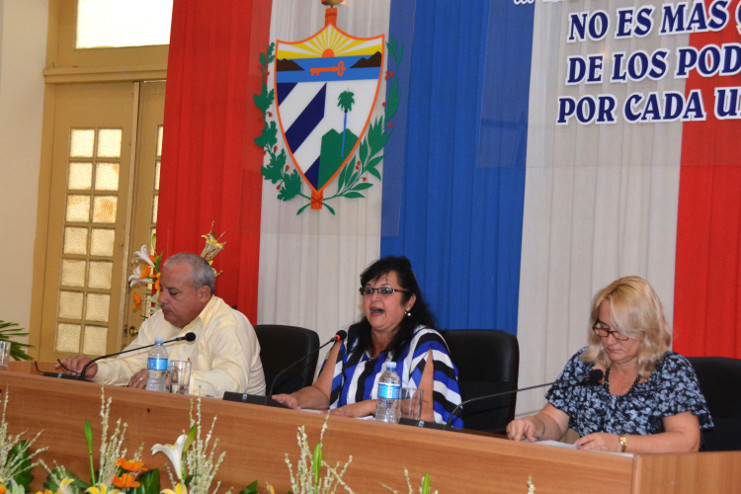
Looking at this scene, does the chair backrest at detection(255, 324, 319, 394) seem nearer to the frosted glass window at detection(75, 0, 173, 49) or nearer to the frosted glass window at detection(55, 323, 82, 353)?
the frosted glass window at detection(55, 323, 82, 353)

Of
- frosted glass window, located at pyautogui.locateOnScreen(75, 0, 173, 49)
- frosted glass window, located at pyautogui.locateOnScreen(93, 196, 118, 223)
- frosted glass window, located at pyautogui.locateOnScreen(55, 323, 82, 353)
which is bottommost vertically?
frosted glass window, located at pyautogui.locateOnScreen(55, 323, 82, 353)

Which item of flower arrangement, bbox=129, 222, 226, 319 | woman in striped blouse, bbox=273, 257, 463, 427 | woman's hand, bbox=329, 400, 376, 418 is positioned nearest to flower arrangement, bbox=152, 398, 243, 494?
woman's hand, bbox=329, 400, 376, 418

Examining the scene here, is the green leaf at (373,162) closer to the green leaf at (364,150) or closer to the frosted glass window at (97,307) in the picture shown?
the green leaf at (364,150)

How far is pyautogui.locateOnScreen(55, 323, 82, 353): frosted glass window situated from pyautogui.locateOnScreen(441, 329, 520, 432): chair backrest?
3.51 m

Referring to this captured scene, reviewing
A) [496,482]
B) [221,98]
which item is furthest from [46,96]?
[496,482]

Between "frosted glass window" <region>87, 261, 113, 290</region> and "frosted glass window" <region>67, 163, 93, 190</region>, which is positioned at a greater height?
"frosted glass window" <region>67, 163, 93, 190</region>

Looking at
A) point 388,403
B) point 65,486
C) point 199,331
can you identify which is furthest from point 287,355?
point 65,486

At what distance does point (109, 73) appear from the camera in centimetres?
593

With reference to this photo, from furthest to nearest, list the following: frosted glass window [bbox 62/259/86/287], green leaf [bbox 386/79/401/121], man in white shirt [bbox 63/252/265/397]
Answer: frosted glass window [bbox 62/259/86/287]
green leaf [bbox 386/79/401/121]
man in white shirt [bbox 63/252/265/397]

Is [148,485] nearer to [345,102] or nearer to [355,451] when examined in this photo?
[355,451]

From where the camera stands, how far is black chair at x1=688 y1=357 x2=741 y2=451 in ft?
8.83

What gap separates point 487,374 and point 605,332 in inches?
29.6

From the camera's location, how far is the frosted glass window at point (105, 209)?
596 cm

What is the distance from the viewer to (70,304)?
20.0 feet
